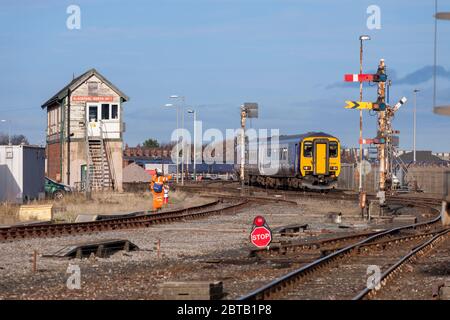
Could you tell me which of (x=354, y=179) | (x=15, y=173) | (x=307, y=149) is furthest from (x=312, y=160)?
(x=15, y=173)

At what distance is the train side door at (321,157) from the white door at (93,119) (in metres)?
12.4

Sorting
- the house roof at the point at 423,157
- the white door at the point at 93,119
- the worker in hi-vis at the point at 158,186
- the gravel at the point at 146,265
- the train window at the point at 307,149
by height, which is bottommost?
the gravel at the point at 146,265

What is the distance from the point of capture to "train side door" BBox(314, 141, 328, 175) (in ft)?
166

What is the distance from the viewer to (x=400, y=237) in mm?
22188

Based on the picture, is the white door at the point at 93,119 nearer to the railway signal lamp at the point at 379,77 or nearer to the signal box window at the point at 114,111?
the signal box window at the point at 114,111

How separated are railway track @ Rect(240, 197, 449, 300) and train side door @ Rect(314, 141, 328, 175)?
25.5m

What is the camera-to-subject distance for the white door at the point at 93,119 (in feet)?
168

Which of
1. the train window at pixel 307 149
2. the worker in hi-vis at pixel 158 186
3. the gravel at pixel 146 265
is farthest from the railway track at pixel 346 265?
the train window at pixel 307 149

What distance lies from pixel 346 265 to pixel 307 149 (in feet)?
113

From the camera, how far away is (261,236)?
18078 mm

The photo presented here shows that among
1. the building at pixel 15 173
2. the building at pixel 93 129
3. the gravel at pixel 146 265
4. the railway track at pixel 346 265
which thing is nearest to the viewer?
the railway track at pixel 346 265

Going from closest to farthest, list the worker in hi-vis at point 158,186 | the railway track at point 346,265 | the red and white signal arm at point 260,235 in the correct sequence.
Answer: the railway track at point 346,265 < the red and white signal arm at point 260,235 < the worker in hi-vis at point 158,186

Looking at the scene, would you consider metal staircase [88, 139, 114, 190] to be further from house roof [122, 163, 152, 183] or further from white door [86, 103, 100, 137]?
house roof [122, 163, 152, 183]
